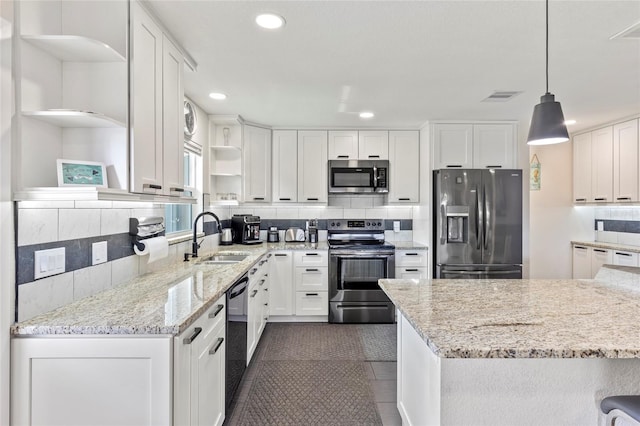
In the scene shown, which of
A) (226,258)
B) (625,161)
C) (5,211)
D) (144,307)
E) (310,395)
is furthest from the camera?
(625,161)

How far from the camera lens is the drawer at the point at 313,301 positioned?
3.97 meters

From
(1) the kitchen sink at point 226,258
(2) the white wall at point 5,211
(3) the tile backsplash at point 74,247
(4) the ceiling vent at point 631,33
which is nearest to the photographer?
(2) the white wall at point 5,211

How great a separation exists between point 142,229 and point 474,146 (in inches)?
141

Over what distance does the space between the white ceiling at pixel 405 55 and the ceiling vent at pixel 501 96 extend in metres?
0.08

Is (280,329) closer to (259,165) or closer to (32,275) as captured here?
(259,165)

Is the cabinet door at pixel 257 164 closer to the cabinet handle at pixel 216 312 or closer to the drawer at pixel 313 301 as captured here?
the drawer at pixel 313 301

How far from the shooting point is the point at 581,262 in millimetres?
4551

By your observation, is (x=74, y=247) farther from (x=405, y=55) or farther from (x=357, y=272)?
(x=357, y=272)

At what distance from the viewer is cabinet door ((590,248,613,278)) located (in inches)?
159

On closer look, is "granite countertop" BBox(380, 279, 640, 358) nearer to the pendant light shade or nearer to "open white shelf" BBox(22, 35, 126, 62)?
the pendant light shade

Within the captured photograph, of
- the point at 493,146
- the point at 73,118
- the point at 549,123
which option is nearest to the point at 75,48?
the point at 73,118

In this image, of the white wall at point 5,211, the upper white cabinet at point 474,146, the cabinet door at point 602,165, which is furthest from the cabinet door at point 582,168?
the white wall at point 5,211

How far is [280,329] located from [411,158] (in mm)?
2602

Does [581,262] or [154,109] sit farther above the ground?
[154,109]
